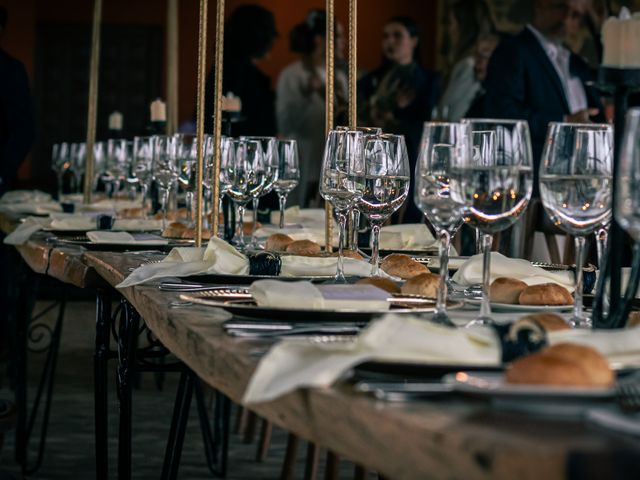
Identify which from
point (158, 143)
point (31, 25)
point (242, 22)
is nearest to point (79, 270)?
point (158, 143)

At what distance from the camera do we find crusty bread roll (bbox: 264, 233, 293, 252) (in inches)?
97.3

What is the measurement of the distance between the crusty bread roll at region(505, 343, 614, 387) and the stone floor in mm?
2868

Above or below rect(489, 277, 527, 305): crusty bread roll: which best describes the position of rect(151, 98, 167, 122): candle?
above

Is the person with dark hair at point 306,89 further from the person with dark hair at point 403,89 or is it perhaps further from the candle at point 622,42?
the candle at point 622,42

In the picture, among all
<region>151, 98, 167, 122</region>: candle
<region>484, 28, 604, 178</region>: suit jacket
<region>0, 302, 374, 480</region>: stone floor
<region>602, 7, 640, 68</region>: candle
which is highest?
<region>484, 28, 604, 178</region>: suit jacket

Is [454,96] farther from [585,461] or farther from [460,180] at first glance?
[585,461]

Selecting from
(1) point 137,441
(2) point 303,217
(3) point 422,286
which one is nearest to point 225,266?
(3) point 422,286

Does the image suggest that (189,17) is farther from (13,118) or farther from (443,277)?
(443,277)

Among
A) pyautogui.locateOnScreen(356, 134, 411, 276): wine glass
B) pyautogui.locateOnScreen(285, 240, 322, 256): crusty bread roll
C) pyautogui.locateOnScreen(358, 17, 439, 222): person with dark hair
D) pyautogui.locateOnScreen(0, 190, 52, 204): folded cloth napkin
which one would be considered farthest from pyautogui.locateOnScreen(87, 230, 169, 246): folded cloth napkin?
pyautogui.locateOnScreen(358, 17, 439, 222): person with dark hair

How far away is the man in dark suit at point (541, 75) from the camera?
5.11 m

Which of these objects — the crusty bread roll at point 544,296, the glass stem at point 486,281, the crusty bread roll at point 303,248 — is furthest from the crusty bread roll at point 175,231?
the glass stem at point 486,281

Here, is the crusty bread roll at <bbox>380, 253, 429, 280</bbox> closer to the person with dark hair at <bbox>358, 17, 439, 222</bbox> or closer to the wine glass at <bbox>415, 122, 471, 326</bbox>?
the wine glass at <bbox>415, 122, 471, 326</bbox>

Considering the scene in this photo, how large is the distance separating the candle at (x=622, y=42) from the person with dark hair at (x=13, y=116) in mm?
5339

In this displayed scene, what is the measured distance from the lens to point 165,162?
11.0 ft
